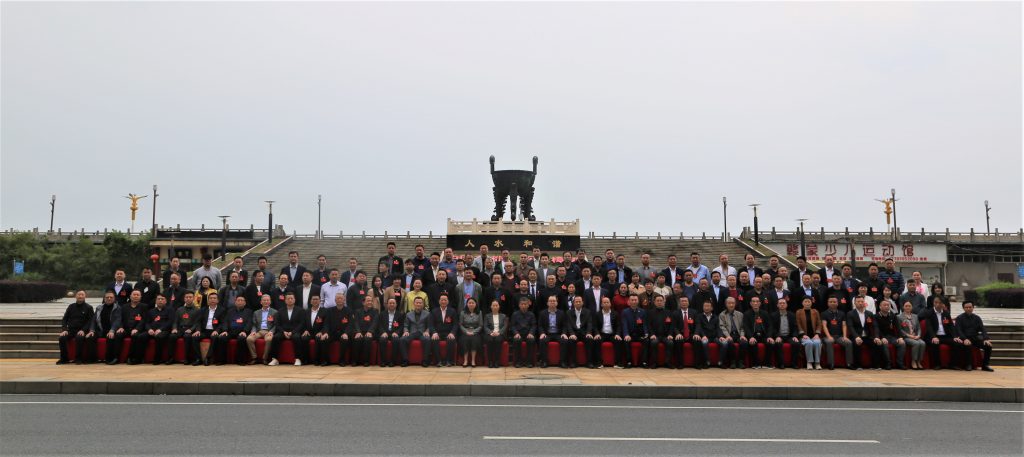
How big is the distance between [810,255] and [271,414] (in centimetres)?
5953

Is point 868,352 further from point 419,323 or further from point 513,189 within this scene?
point 513,189

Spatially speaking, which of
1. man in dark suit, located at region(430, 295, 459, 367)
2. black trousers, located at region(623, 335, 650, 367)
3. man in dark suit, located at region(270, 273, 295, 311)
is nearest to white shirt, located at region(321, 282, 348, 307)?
man in dark suit, located at region(270, 273, 295, 311)

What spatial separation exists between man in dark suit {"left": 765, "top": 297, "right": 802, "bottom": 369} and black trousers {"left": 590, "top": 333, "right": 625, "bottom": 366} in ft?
8.41

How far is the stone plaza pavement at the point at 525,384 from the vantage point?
35.6ft

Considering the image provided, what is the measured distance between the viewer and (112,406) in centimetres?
938

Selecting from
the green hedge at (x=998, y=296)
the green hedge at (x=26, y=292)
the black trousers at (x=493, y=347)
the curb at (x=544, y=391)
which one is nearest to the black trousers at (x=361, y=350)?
the black trousers at (x=493, y=347)

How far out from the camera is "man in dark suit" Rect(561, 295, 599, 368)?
13898mm

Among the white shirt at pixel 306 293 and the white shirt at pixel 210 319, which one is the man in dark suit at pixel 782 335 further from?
the white shirt at pixel 210 319

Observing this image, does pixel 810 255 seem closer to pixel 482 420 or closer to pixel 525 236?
pixel 525 236

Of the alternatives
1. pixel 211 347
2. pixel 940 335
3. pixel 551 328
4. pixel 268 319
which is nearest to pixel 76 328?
pixel 211 347

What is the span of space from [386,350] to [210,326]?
3.19m

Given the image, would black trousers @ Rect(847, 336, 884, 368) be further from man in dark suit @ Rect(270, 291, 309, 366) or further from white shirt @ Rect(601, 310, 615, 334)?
man in dark suit @ Rect(270, 291, 309, 366)

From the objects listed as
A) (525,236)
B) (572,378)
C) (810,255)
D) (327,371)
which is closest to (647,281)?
(572,378)

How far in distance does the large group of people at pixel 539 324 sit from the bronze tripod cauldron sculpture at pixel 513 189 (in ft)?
128
